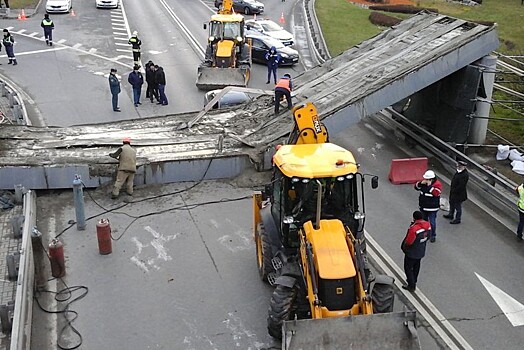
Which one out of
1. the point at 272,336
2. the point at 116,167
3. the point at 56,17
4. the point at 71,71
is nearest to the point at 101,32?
the point at 56,17

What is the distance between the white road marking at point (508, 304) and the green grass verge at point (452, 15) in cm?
1110

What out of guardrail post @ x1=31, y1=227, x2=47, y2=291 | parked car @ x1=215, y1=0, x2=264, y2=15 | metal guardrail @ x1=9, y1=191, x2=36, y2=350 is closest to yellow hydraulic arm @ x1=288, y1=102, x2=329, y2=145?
guardrail post @ x1=31, y1=227, x2=47, y2=291

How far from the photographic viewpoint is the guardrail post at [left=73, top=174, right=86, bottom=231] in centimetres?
1332

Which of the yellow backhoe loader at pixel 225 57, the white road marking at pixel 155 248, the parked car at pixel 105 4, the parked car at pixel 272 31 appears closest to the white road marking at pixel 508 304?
the white road marking at pixel 155 248

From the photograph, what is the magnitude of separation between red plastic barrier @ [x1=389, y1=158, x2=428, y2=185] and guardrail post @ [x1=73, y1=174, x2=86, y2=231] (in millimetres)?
8082

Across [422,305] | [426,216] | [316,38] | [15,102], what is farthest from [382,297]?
[316,38]

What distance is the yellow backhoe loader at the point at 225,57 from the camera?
24.2 metres

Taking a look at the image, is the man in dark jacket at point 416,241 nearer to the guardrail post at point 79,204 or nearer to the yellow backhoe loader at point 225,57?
the guardrail post at point 79,204

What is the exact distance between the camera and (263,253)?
11.3 m

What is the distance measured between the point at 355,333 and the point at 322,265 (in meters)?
1.08

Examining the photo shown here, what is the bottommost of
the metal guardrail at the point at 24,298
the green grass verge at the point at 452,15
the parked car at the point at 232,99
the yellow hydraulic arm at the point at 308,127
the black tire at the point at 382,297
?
the green grass verge at the point at 452,15

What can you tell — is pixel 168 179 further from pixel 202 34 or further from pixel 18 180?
pixel 202 34

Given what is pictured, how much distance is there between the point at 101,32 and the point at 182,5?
11.4 m

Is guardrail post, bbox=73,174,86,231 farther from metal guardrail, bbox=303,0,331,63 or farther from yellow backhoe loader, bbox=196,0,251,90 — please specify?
metal guardrail, bbox=303,0,331,63
